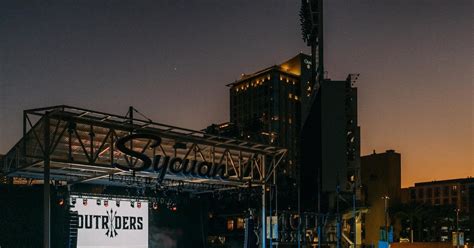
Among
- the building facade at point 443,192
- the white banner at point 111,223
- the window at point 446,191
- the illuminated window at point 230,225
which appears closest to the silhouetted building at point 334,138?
the illuminated window at point 230,225

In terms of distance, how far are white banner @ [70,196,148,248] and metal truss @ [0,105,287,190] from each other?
129 centimetres

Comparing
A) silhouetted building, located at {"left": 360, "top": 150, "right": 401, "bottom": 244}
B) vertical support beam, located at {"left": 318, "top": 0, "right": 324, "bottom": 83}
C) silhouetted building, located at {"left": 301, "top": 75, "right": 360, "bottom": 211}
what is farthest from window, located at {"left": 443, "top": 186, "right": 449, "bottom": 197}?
vertical support beam, located at {"left": 318, "top": 0, "right": 324, "bottom": 83}

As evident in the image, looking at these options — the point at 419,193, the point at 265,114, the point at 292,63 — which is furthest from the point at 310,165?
the point at 419,193

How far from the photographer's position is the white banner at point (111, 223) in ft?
101

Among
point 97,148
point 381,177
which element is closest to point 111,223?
point 97,148

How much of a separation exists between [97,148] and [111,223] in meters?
5.86

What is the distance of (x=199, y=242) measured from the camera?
123ft

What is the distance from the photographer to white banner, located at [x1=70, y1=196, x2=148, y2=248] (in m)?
30.8

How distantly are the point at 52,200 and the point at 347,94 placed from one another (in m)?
25.8

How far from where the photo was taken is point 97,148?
2748 centimetres

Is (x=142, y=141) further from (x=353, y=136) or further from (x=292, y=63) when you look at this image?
(x=292, y=63)

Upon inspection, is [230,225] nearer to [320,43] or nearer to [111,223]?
[111,223]

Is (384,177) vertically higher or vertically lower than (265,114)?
lower

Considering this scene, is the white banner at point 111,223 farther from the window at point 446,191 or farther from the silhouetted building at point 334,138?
the window at point 446,191
